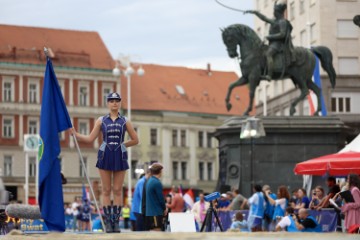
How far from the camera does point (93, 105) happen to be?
106875 millimetres

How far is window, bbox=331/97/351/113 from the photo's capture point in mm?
79000

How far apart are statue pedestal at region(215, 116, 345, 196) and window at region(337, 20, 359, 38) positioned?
4121cm

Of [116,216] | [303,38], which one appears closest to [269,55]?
[116,216]

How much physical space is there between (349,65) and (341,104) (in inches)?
117

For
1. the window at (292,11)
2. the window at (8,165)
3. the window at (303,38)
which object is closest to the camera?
the window at (303,38)

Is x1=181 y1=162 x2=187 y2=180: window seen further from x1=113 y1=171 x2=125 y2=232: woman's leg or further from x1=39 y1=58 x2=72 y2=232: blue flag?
x1=113 y1=171 x2=125 y2=232: woman's leg

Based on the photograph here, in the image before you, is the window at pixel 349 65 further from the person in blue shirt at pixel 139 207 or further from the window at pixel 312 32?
the person in blue shirt at pixel 139 207

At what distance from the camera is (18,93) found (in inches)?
4097

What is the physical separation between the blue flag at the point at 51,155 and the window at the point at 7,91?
89.4 m

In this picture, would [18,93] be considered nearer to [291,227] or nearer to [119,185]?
[291,227]

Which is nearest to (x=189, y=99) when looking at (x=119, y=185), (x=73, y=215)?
(x=73, y=215)

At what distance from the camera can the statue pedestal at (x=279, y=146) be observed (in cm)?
3881

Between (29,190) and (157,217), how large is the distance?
3264 inches

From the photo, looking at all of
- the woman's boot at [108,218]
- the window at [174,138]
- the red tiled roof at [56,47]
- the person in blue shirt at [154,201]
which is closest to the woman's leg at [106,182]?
the woman's boot at [108,218]
